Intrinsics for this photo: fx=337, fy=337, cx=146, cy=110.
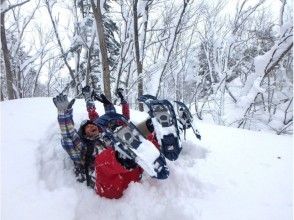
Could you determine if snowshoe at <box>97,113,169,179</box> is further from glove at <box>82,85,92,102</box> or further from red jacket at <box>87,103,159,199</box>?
glove at <box>82,85,92,102</box>

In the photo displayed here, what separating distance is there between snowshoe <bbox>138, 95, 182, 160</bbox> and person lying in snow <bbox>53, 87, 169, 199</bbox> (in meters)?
0.31

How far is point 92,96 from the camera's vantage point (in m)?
4.79

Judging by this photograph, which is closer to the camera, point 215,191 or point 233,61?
point 215,191

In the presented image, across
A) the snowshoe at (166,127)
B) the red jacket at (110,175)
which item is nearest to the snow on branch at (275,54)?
the snowshoe at (166,127)

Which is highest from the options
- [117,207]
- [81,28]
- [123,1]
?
[123,1]

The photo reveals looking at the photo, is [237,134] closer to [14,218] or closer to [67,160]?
[67,160]

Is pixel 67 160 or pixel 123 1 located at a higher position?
pixel 123 1

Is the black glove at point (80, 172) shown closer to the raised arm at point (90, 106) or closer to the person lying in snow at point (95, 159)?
the person lying in snow at point (95, 159)

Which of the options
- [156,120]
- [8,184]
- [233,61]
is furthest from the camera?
[233,61]

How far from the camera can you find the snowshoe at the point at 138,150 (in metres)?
3.21

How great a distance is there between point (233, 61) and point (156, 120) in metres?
15.3

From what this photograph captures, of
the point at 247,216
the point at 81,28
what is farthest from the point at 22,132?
the point at 81,28

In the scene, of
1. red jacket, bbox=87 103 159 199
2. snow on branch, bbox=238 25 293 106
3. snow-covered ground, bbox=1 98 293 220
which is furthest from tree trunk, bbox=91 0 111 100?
red jacket, bbox=87 103 159 199

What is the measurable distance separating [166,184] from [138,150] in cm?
65
